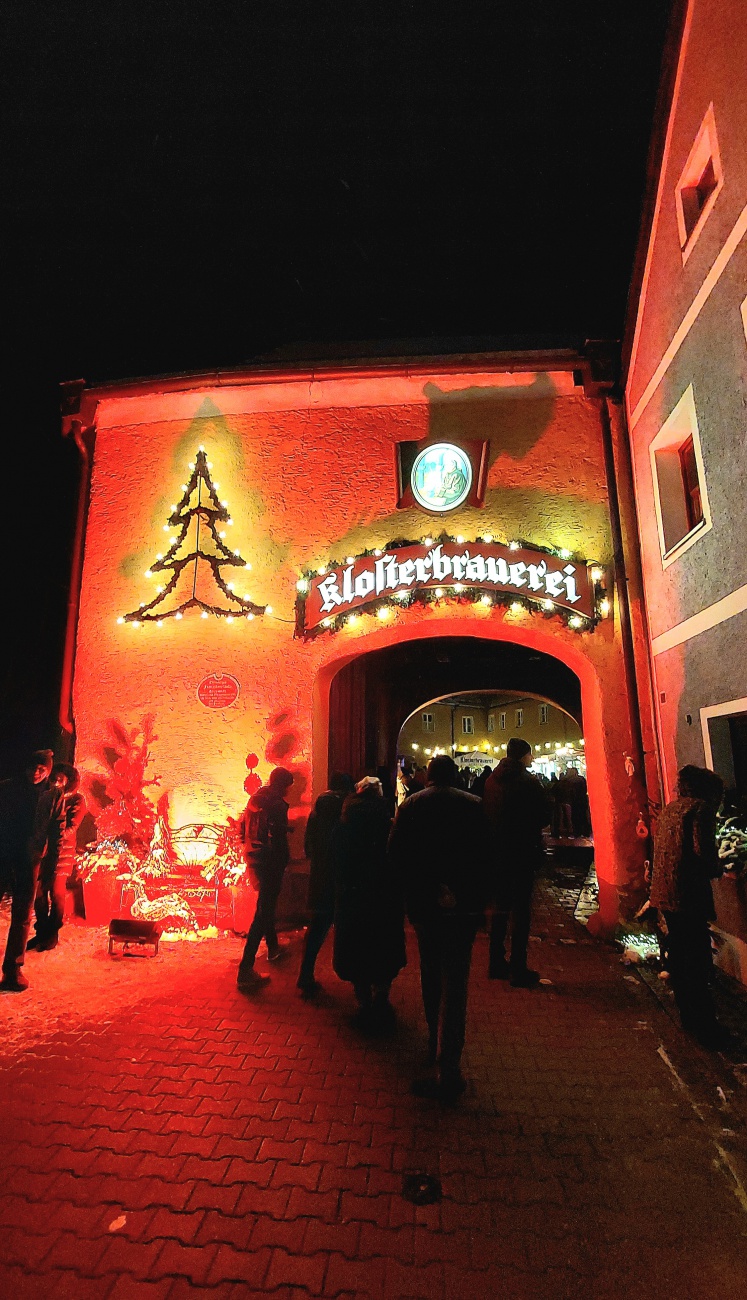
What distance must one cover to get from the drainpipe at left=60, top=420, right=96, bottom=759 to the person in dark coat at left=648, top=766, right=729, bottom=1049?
6875 mm

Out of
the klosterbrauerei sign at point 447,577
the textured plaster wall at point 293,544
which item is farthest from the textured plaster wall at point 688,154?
the klosterbrauerei sign at point 447,577

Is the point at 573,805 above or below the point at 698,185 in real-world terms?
below

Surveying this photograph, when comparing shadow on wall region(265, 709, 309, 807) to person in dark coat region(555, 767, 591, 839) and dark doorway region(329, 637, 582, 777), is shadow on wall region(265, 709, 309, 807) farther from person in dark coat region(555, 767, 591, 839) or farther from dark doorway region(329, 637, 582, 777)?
person in dark coat region(555, 767, 591, 839)

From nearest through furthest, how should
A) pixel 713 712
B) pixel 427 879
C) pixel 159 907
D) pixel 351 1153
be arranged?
1. pixel 351 1153
2. pixel 427 879
3. pixel 713 712
4. pixel 159 907

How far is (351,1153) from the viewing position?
3.04 meters

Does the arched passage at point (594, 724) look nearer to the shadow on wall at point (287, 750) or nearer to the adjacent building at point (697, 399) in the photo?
the shadow on wall at point (287, 750)

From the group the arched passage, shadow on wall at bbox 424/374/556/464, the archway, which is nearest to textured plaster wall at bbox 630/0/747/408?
shadow on wall at bbox 424/374/556/464

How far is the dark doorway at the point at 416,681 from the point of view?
9922 millimetres

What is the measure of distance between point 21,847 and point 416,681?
10088 millimetres

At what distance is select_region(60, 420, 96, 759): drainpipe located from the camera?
786cm

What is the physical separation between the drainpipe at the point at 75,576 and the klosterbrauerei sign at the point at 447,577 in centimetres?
311

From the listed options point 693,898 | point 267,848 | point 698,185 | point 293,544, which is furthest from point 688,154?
point 267,848

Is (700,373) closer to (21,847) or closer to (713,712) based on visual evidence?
(713,712)

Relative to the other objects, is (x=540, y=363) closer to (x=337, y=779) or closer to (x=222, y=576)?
(x=222, y=576)
